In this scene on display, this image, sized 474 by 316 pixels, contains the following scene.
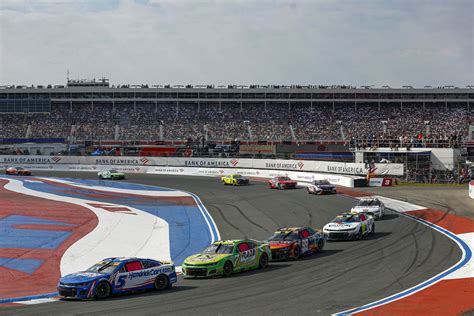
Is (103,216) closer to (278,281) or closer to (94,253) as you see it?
(94,253)

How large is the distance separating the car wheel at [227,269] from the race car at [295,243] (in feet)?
10.1

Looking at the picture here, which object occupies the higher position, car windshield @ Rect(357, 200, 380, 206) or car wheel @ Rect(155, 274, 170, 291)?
car windshield @ Rect(357, 200, 380, 206)

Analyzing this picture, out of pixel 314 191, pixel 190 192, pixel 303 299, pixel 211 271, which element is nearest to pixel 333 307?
pixel 303 299

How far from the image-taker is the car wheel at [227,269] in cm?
2312

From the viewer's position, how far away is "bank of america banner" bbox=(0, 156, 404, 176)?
59.1 metres

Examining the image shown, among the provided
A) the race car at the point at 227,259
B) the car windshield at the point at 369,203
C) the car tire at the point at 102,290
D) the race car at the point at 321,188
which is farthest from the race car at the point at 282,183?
the car tire at the point at 102,290

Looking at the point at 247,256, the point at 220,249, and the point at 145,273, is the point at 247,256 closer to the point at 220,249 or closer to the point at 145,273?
the point at 220,249

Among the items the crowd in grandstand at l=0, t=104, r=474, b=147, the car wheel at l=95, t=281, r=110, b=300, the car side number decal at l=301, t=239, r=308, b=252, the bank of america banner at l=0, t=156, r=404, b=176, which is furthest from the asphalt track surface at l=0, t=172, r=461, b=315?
the crowd in grandstand at l=0, t=104, r=474, b=147

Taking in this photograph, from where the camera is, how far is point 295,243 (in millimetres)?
26297

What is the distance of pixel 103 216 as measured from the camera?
134 ft

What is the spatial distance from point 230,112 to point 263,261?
78881 millimetres

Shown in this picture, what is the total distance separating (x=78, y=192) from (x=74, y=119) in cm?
4936

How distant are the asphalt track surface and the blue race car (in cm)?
36

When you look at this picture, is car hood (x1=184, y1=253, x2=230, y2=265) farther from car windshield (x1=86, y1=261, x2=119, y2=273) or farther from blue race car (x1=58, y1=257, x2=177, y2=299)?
car windshield (x1=86, y1=261, x2=119, y2=273)
